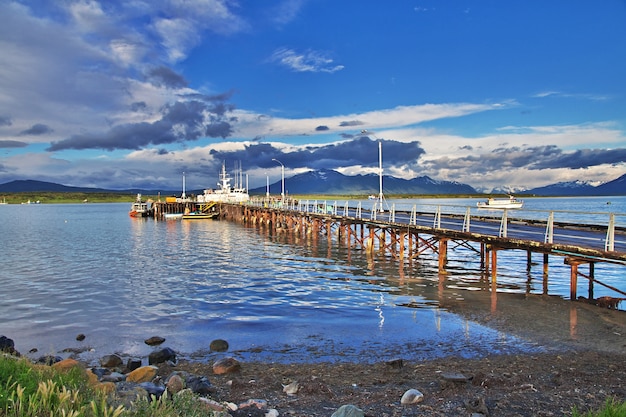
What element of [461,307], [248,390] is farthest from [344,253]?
[248,390]

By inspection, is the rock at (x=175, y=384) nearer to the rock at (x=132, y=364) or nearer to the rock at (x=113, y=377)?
the rock at (x=113, y=377)

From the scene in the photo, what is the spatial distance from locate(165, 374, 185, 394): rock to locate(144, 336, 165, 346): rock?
4908mm

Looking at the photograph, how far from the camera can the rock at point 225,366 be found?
11305 mm

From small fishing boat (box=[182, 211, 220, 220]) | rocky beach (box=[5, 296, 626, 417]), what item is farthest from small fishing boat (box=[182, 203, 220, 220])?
rocky beach (box=[5, 296, 626, 417])

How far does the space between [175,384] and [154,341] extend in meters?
5.35

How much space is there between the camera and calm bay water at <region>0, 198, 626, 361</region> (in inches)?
547

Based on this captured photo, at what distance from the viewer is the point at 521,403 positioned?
854 centimetres

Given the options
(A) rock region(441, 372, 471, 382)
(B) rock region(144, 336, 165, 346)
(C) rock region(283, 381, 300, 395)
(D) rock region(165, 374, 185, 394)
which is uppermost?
(A) rock region(441, 372, 471, 382)

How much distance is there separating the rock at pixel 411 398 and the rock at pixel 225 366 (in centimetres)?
441

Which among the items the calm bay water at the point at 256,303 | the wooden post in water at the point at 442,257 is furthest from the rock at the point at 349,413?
the wooden post in water at the point at 442,257

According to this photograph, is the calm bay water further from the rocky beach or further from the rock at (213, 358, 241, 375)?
the rock at (213, 358, 241, 375)

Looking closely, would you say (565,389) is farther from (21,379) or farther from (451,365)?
(21,379)

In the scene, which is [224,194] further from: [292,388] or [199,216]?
[292,388]

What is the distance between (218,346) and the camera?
13641 millimetres
